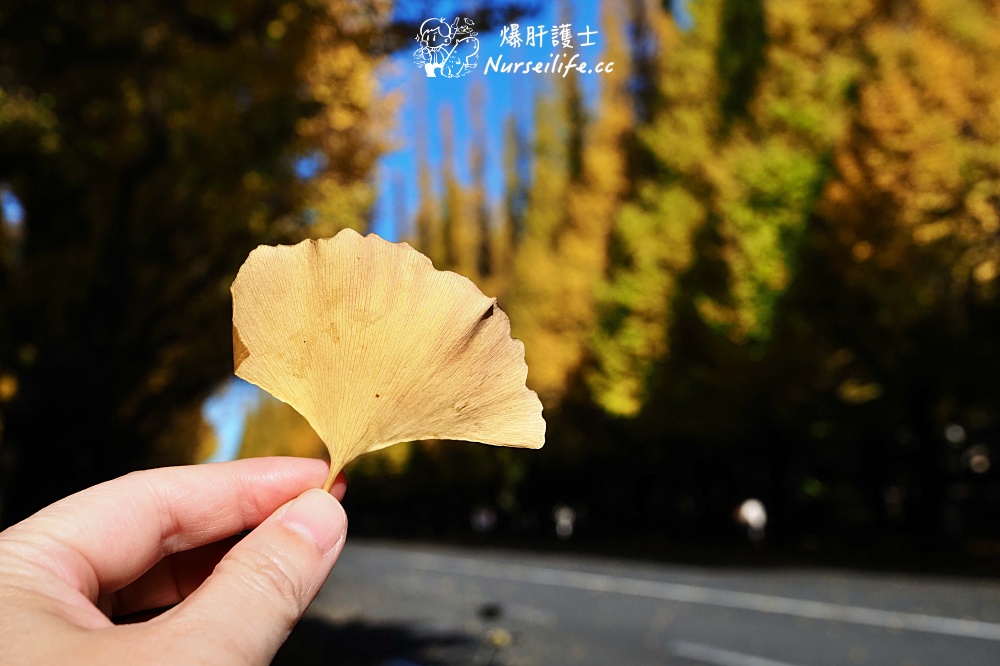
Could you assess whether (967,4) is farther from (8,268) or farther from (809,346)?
(8,268)

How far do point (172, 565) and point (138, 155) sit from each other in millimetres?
4653

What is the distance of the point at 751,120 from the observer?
1502 centimetres

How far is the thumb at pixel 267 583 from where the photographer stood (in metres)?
1.04

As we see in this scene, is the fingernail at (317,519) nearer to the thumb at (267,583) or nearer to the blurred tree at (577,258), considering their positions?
the thumb at (267,583)

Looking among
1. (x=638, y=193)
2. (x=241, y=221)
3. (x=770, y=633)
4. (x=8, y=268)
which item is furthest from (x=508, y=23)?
(x=638, y=193)

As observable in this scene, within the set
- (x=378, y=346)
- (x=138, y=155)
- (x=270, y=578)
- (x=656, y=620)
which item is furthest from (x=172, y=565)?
(x=656, y=620)

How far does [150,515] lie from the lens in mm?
1214

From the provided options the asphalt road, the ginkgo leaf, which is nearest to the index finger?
the ginkgo leaf

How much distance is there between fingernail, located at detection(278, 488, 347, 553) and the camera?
121 centimetres

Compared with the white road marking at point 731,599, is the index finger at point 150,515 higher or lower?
higher

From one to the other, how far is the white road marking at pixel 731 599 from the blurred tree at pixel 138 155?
748cm

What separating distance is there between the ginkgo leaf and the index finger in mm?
362

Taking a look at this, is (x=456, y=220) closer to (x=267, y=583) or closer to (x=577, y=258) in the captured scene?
(x=577, y=258)

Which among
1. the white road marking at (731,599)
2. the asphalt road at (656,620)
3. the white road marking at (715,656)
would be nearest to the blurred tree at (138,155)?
the asphalt road at (656,620)
